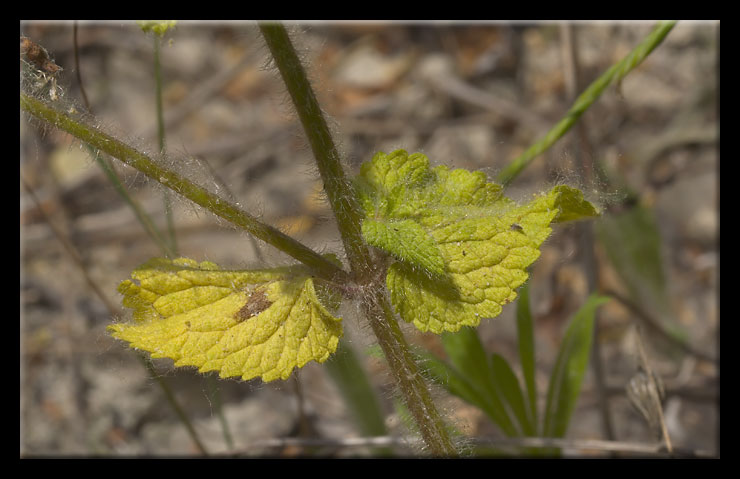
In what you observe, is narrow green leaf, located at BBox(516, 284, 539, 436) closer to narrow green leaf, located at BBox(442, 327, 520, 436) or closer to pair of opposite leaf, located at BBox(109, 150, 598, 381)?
narrow green leaf, located at BBox(442, 327, 520, 436)

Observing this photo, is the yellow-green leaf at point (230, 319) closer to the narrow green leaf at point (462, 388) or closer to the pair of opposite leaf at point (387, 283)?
the pair of opposite leaf at point (387, 283)

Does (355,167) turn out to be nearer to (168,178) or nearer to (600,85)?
(600,85)

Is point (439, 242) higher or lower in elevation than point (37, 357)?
higher

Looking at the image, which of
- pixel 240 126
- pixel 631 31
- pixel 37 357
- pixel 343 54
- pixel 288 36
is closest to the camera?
pixel 288 36

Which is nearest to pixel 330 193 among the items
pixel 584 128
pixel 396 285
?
pixel 396 285

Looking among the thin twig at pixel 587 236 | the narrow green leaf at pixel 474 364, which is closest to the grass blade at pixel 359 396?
the narrow green leaf at pixel 474 364

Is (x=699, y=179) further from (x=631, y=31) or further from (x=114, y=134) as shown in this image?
(x=114, y=134)

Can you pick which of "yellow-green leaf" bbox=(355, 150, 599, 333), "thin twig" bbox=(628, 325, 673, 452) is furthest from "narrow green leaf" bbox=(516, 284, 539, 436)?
"yellow-green leaf" bbox=(355, 150, 599, 333)

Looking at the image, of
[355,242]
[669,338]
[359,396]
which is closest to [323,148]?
[355,242]
